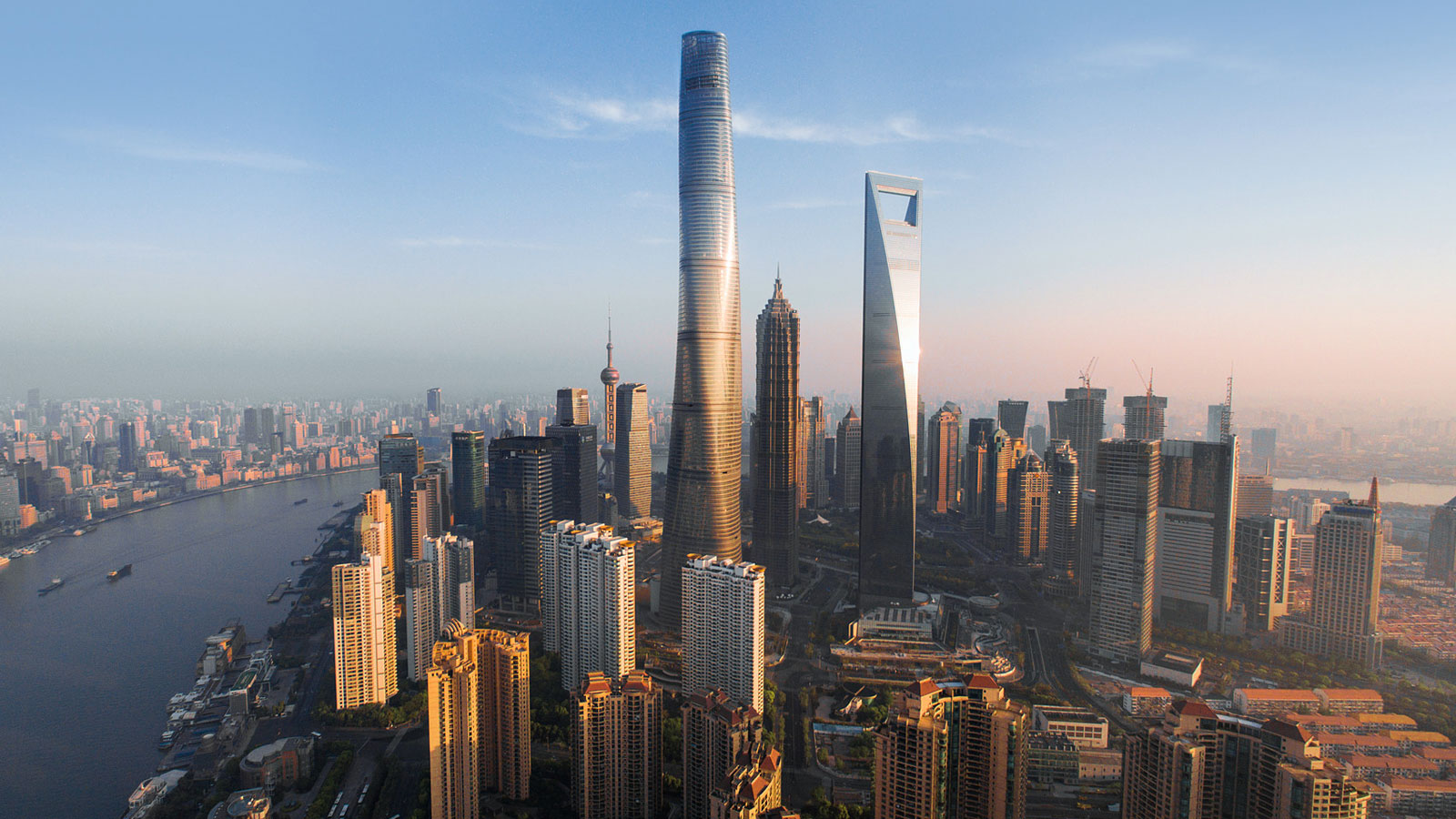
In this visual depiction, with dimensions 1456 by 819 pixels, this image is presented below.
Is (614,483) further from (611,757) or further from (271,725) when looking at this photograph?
(611,757)

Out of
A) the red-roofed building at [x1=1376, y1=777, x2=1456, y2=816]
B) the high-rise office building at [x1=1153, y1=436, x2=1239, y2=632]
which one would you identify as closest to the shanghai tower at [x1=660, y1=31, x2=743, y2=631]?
the high-rise office building at [x1=1153, y1=436, x2=1239, y2=632]

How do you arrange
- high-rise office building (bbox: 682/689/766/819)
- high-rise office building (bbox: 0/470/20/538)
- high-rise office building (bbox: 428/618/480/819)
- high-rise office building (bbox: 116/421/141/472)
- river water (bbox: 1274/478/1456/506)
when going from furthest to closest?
high-rise office building (bbox: 116/421/141/472) → high-rise office building (bbox: 0/470/20/538) → river water (bbox: 1274/478/1456/506) → high-rise office building (bbox: 428/618/480/819) → high-rise office building (bbox: 682/689/766/819)

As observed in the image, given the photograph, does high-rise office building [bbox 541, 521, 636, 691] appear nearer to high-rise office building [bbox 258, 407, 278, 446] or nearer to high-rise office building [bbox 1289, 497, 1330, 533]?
high-rise office building [bbox 1289, 497, 1330, 533]

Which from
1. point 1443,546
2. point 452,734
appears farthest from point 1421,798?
point 452,734

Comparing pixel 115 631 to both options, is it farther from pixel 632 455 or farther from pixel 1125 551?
pixel 1125 551

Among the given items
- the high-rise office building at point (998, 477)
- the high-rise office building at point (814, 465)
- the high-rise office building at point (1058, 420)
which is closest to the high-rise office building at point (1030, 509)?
the high-rise office building at point (998, 477)

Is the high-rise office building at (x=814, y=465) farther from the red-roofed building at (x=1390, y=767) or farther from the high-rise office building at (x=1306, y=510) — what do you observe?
the red-roofed building at (x=1390, y=767)
